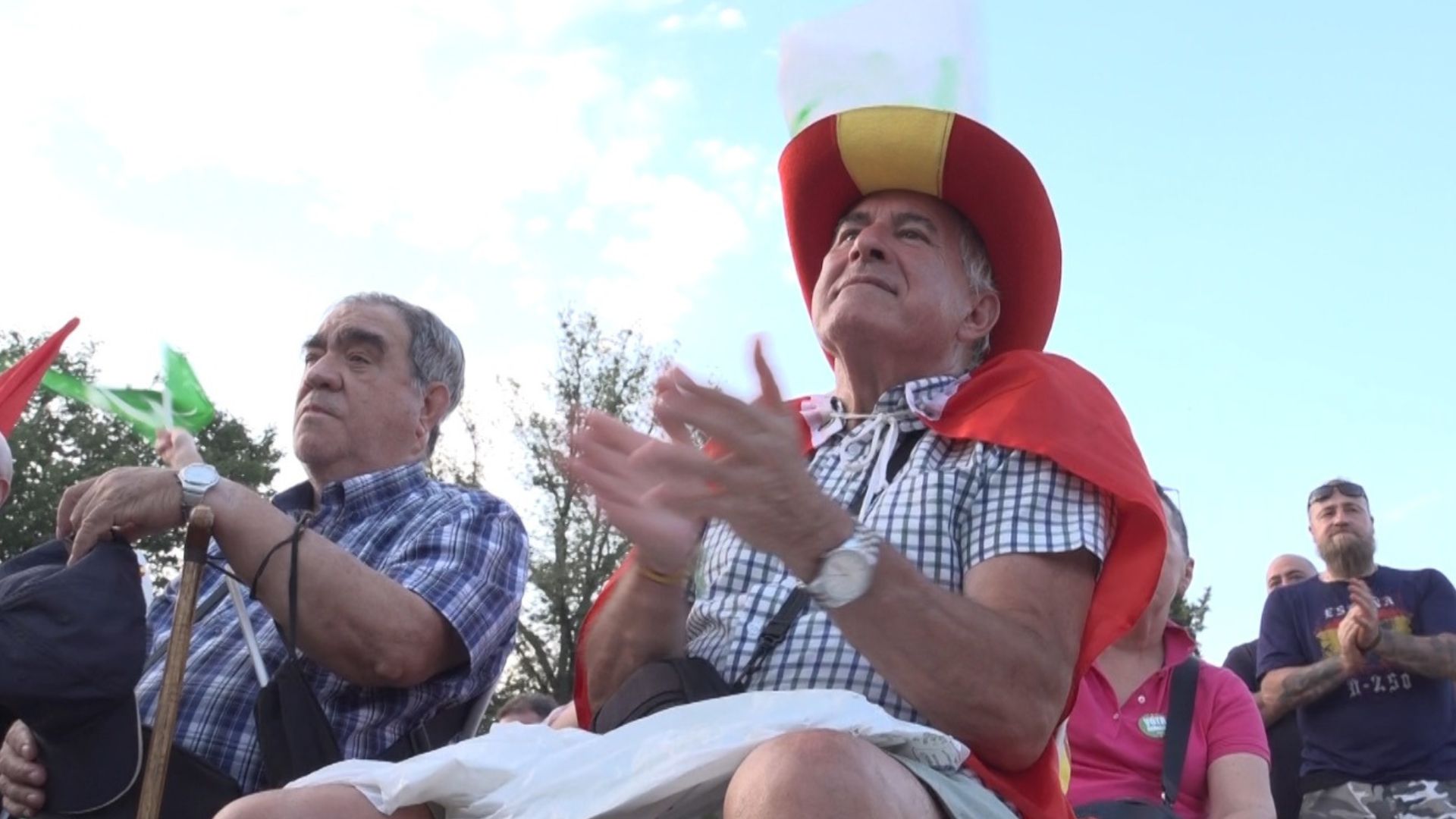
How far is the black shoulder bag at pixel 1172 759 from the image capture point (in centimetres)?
348

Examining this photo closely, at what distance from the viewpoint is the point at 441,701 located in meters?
3.20

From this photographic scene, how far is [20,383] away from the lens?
14.4ft

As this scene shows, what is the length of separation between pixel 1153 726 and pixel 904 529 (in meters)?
1.79

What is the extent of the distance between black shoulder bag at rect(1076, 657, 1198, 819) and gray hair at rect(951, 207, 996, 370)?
129 centimetres

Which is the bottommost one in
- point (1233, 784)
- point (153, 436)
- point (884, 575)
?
point (1233, 784)

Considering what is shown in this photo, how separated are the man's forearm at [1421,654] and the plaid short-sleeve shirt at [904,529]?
2.93m

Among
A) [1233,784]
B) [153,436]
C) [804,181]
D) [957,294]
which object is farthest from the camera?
[153,436]

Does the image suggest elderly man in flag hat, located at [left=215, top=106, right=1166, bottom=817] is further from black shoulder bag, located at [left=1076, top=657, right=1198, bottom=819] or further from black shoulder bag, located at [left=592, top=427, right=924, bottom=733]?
black shoulder bag, located at [left=1076, top=657, right=1198, bottom=819]

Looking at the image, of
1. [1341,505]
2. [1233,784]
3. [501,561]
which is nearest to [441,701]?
[501,561]

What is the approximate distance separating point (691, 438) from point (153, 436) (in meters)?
2.51

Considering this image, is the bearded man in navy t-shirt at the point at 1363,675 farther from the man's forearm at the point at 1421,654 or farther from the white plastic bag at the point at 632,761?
the white plastic bag at the point at 632,761

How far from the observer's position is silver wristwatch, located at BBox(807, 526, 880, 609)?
1.86 m

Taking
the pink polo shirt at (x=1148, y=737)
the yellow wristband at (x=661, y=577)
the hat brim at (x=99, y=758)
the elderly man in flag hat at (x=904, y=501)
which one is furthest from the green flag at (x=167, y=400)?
the pink polo shirt at (x=1148, y=737)

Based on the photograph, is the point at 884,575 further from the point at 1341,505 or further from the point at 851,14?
the point at 1341,505
